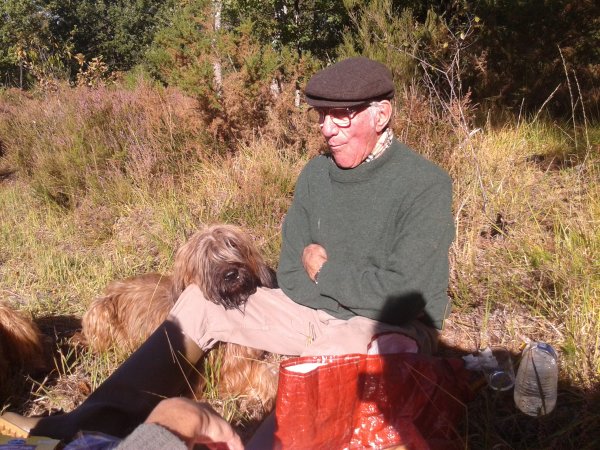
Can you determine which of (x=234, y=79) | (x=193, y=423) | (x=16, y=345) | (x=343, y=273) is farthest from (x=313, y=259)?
(x=234, y=79)

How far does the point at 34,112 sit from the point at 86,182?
2.43 metres

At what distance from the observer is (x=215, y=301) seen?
260 cm

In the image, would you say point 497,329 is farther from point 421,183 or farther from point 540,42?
point 540,42

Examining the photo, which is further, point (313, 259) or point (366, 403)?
point (313, 259)

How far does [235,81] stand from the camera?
5762mm

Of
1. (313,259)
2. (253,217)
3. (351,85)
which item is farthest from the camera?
(253,217)

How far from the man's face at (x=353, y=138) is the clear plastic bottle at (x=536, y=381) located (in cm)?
106

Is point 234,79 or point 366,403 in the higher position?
point 234,79

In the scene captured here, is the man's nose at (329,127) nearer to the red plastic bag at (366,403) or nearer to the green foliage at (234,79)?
the red plastic bag at (366,403)

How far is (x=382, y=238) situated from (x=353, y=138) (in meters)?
0.46

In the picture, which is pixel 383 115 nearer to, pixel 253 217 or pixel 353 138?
pixel 353 138

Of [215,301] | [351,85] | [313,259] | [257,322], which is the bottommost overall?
[257,322]

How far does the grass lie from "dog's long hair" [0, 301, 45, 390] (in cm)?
10

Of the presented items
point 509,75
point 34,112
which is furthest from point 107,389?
point 509,75
